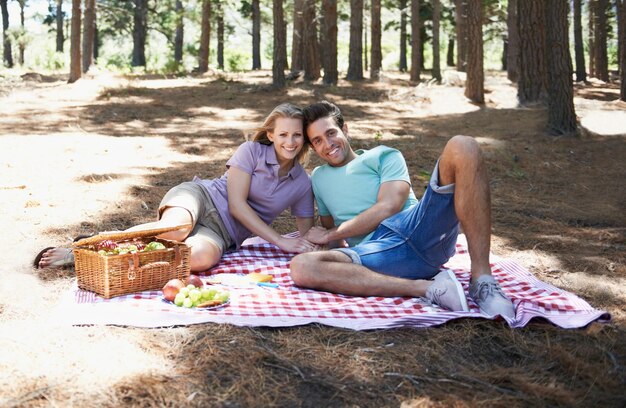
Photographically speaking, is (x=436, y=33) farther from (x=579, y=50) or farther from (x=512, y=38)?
(x=579, y=50)

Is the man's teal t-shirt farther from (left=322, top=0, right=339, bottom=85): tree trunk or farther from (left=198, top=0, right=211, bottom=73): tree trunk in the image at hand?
(left=198, top=0, right=211, bottom=73): tree trunk

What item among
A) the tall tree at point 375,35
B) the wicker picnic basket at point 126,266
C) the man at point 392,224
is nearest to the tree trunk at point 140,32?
the tall tree at point 375,35

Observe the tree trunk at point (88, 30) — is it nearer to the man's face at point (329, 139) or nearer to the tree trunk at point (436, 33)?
the tree trunk at point (436, 33)

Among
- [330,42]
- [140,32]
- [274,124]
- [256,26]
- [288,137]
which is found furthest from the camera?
[140,32]

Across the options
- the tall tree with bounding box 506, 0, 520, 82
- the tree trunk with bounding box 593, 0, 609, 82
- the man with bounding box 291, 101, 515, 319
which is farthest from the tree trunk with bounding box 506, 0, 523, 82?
the man with bounding box 291, 101, 515, 319

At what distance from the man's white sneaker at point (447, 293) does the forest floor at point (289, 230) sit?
11 cm

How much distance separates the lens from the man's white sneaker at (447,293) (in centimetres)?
354

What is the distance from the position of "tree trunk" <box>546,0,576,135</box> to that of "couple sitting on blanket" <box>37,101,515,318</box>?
6.07 m

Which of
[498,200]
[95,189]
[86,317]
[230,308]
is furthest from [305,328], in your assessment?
[498,200]

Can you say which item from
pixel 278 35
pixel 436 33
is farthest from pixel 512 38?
pixel 278 35

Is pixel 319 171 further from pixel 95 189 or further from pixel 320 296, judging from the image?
pixel 95 189

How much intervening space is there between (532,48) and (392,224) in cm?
871

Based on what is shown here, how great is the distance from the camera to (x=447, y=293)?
358 centimetres

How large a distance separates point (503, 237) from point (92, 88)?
11.8 m
